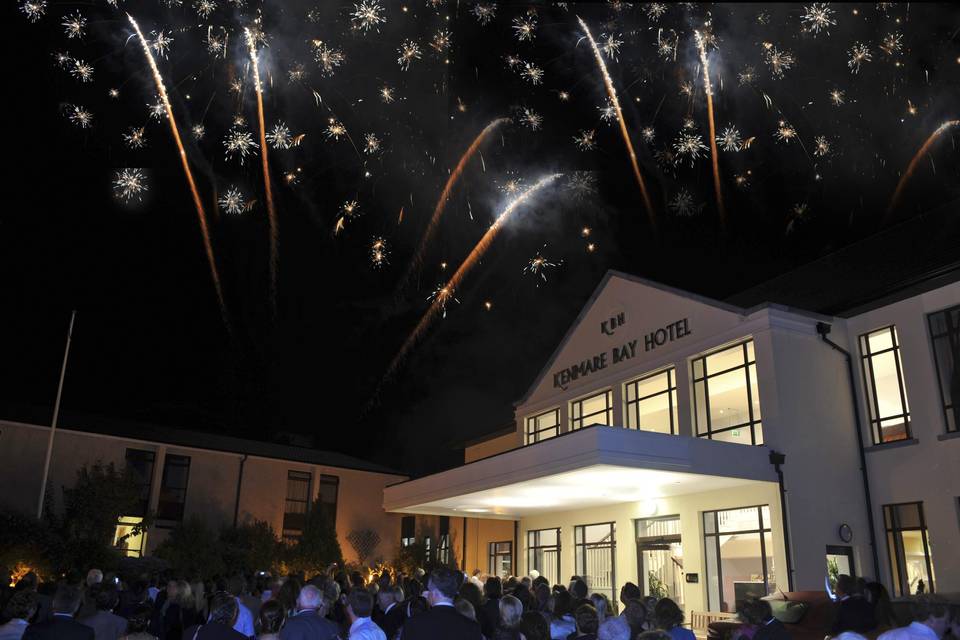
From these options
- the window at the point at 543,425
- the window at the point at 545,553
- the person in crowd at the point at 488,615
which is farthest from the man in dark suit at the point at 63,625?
the window at the point at 543,425

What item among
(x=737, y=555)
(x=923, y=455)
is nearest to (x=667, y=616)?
(x=737, y=555)

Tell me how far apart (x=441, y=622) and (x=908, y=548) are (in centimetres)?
A: 1285

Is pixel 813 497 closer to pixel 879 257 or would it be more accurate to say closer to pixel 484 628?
pixel 879 257

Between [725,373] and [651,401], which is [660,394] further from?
[725,373]

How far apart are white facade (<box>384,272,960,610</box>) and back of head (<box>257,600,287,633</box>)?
9411 mm

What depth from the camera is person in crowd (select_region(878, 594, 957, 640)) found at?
538cm

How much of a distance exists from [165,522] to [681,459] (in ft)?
69.5

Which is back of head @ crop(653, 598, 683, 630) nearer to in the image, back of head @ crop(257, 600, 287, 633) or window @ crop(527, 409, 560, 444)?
back of head @ crop(257, 600, 287, 633)

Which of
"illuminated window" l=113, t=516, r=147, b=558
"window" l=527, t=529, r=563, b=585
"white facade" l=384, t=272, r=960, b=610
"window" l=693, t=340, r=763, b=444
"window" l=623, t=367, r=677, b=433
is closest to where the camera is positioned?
"white facade" l=384, t=272, r=960, b=610

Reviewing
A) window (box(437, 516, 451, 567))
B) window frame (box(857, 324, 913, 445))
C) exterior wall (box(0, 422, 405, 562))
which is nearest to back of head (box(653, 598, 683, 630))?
window frame (box(857, 324, 913, 445))

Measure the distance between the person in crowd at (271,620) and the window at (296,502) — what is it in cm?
2619

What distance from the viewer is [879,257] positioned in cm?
1823

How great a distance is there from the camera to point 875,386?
15.9 meters

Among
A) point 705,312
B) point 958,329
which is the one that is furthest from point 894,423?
point 705,312
